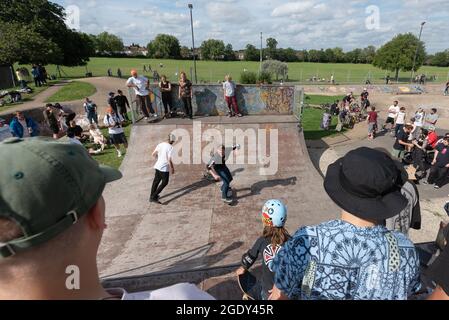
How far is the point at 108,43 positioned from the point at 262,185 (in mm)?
120097

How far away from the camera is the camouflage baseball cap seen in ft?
3.02

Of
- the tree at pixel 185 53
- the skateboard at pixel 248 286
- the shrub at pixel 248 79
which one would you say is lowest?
the skateboard at pixel 248 286

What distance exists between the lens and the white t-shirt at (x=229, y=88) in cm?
1244

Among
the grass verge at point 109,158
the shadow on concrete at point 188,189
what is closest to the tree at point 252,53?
the grass verge at point 109,158

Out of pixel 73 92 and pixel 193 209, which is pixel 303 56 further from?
pixel 193 209

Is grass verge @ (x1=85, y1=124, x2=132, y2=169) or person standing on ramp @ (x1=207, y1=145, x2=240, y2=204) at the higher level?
person standing on ramp @ (x1=207, y1=145, x2=240, y2=204)

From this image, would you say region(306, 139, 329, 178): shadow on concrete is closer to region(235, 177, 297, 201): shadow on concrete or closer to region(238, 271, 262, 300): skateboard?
region(235, 177, 297, 201): shadow on concrete

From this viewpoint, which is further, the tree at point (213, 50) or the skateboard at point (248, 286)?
the tree at point (213, 50)

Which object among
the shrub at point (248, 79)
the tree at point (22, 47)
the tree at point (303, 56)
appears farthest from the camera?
the tree at point (303, 56)

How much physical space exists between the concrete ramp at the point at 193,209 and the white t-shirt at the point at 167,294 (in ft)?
10.8

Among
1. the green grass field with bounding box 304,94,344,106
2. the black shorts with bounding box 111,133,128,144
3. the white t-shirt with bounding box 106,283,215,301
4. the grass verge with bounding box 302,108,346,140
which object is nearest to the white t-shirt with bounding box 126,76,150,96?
the black shorts with bounding box 111,133,128,144

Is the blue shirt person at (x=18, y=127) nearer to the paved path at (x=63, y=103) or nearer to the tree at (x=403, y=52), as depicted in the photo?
the paved path at (x=63, y=103)

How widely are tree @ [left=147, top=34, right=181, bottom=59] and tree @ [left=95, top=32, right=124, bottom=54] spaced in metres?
12.6

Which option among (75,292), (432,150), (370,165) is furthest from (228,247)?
(432,150)
